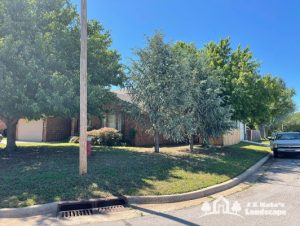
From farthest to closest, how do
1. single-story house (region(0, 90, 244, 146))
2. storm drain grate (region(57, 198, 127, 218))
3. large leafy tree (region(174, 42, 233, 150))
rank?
single-story house (region(0, 90, 244, 146))
large leafy tree (region(174, 42, 233, 150))
storm drain grate (region(57, 198, 127, 218))

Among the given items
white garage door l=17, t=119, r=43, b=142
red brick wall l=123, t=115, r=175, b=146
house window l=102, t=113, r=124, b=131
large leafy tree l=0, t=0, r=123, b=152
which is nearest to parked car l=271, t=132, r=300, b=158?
red brick wall l=123, t=115, r=175, b=146

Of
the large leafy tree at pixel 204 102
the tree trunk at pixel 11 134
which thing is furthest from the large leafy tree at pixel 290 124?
the tree trunk at pixel 11 134

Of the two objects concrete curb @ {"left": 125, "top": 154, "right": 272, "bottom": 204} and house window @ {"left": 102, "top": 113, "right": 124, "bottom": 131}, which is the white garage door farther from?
concrete curb @ {"left": 125, "top": 154, "right": 272, "bottom": 204}

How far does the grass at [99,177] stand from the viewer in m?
6.75

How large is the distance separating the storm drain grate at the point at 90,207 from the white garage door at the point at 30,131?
16.6 meters

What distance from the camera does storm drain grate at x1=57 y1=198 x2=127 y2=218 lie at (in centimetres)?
598

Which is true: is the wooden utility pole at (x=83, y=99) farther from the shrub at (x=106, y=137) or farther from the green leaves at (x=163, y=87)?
the shrub at (x=106, y=137)

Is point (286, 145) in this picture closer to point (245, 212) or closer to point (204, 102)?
point (204, 102)

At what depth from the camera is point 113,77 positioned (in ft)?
47.5

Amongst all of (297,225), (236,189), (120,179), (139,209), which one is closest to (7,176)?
(120,179)

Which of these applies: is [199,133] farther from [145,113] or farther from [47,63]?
[47,63]

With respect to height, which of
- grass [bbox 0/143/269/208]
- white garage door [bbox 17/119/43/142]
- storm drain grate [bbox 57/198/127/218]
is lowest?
storm drain grate [bbox 57/198/127/218]

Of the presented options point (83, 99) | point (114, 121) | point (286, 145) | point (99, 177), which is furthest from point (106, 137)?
point (286, 145)

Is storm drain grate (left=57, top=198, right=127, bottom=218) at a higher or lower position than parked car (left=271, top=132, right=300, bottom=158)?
lower
